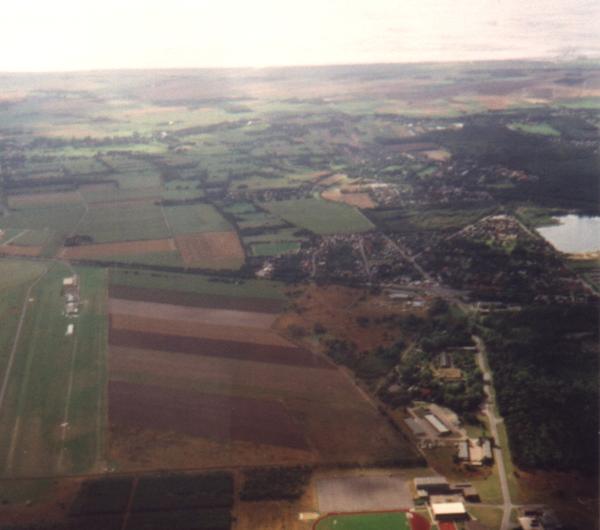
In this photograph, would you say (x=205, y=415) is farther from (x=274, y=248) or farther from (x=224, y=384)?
(x=274, y=248)

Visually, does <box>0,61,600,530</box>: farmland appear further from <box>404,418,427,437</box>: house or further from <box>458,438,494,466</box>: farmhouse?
<box>458,438,494,466</box>: farmhouse

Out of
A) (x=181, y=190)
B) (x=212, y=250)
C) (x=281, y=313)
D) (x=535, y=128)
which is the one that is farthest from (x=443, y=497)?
(x=535, y=128)

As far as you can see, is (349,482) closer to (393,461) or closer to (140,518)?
(393,461)

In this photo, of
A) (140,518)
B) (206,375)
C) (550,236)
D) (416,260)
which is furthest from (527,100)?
(140,518)

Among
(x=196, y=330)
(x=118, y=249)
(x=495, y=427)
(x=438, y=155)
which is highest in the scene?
(x=438, y=155)

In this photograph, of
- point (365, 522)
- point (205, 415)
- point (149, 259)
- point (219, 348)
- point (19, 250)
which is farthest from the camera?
point (19, 250)
